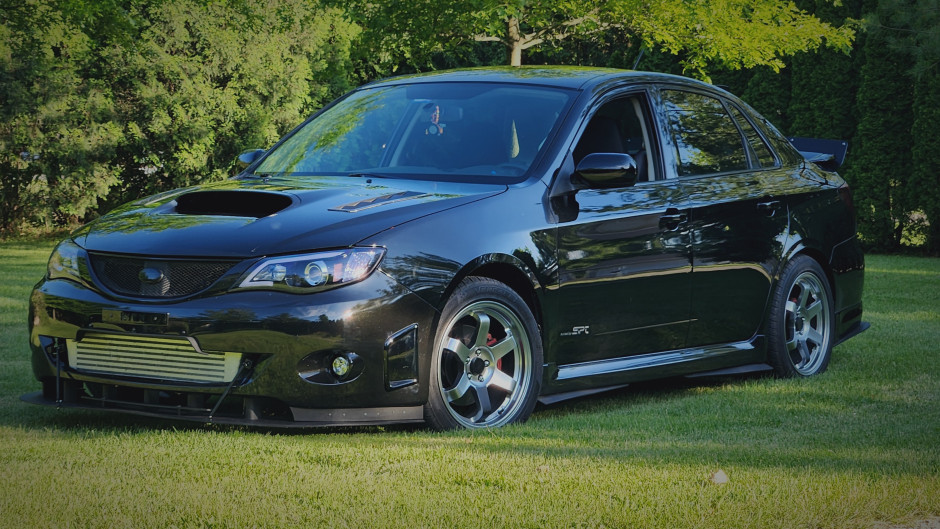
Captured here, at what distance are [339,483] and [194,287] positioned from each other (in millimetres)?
1237

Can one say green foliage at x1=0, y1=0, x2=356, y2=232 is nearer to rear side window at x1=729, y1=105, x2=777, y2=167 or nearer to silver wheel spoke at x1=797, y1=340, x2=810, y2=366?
rear side window at x1=729, y1=105, x2=777, y2=167

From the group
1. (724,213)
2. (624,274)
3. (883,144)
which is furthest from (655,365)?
(883,144)

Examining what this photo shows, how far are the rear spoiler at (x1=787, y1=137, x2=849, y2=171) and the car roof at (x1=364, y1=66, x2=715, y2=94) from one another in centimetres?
179

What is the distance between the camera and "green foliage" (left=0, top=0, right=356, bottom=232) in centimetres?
2431

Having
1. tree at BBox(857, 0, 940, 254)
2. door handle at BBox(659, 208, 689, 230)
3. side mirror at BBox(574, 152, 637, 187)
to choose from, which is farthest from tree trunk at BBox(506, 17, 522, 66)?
side mirror at BBox(574, 152, 637, 187)

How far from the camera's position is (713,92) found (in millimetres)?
7699

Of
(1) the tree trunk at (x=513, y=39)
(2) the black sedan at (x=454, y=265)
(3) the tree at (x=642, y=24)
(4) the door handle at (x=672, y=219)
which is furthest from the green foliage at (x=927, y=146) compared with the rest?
(4) the door handle at (x=672, y=219)

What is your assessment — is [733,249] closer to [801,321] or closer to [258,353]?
[801,321]

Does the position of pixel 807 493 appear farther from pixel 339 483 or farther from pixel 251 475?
pixel 251 475

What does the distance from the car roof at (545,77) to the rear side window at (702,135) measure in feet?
0.52

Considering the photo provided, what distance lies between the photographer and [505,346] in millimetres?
5848

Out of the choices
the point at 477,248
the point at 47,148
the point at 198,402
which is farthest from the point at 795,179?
the point at 47,148

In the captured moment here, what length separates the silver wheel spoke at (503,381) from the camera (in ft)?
19.2

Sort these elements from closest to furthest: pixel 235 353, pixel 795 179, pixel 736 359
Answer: pixel 235 353 < pixel 736 359 < pixel 795 179
